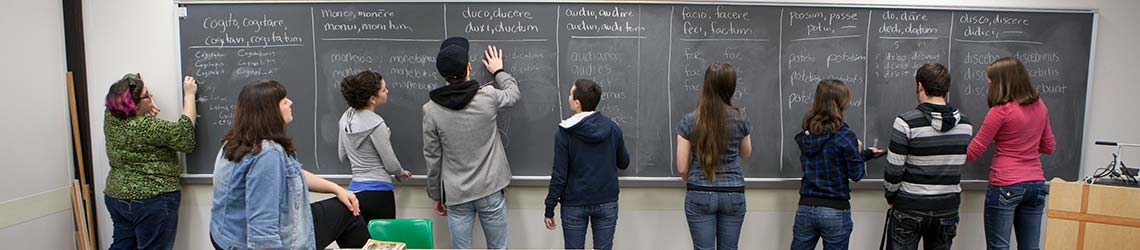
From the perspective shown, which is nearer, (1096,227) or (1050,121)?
(1096,227)

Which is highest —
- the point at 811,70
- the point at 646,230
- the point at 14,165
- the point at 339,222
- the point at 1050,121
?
the point at 811,70

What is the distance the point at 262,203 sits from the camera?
6.95ft

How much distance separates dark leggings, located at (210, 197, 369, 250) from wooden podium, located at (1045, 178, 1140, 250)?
11.8ft

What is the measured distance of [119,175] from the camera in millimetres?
3113

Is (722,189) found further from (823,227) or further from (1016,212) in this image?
(1016,212)

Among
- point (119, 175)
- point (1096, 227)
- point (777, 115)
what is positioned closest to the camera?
point (1096, 227)

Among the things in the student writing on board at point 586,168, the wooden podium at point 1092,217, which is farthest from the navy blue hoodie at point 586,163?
the wooden podium at point 1092,217

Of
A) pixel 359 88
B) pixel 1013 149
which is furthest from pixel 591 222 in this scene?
pixel 1013 149

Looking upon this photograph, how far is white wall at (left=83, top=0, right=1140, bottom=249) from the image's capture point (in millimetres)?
3295

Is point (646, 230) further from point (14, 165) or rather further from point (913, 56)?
point (14, 165)

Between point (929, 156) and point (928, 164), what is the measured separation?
0.14 ft

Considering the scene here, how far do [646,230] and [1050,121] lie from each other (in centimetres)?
255

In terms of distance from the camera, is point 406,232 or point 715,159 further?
point 715,159

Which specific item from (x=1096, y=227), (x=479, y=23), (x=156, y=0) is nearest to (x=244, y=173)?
(x=479, y=23)
